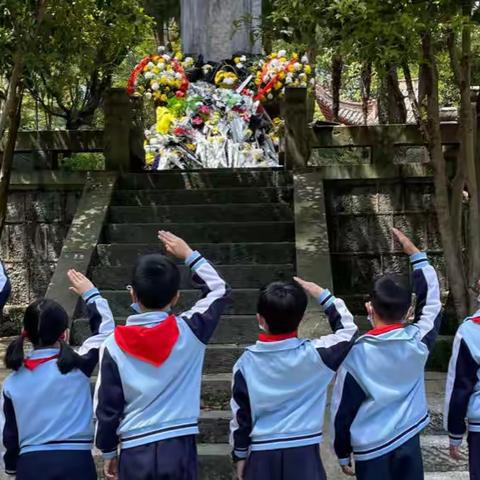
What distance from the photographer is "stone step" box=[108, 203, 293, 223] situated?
8.00m

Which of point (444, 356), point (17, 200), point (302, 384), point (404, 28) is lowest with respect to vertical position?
point (444, 356)

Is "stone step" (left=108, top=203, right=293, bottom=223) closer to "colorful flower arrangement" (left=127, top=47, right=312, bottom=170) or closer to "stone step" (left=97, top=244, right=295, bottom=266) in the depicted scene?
"stone step" (left=97, top=244, right=295, bottom=266)

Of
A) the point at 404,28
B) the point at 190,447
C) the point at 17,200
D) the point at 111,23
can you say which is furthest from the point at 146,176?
the point at 190,447

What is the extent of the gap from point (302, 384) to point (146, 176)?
19.0ft

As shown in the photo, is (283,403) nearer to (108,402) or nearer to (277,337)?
(277,337)

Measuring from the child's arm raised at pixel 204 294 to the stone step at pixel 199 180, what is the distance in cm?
522

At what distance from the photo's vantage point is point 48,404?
3.23 m

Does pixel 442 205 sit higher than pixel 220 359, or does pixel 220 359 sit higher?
pixel 442 205

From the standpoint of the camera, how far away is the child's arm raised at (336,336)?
3244 millimetres

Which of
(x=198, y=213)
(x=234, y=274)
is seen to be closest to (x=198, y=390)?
(x=234, y=274)

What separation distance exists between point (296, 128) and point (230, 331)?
127 inches

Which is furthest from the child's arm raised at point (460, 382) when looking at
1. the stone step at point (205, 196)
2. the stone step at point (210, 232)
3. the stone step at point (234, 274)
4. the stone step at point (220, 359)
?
the stone step at point (205, 196)

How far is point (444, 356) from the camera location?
279 inches

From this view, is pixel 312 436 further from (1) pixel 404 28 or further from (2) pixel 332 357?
(1) pixel 404 28
